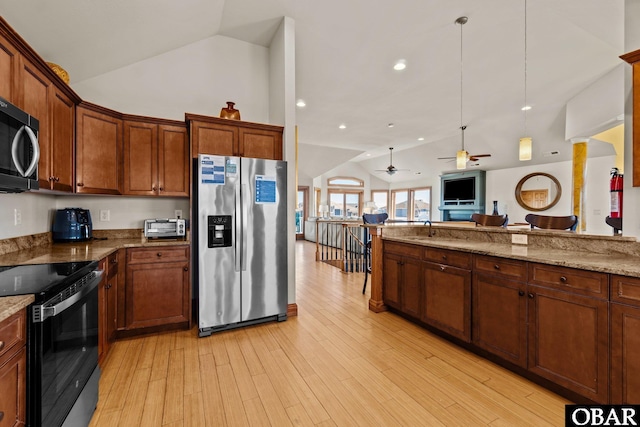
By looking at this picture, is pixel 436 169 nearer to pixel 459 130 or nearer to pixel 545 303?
pixel 459 130

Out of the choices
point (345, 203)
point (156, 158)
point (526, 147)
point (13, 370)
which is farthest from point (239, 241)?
point (345, 203)

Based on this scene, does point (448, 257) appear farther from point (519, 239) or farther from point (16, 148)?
point (16, 148)

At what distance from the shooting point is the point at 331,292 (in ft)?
13.6

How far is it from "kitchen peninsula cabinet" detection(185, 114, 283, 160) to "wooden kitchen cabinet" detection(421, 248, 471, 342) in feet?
6.87

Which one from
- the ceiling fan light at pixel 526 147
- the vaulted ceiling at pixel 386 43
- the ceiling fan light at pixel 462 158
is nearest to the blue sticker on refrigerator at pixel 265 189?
the vaulted ceiling at pixel 386 43

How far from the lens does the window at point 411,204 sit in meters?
12.8

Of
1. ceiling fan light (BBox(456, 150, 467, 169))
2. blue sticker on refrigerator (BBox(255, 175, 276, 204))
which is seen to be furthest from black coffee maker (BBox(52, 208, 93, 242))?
ceiling fan light (BBox(456, 150, 467, 169))

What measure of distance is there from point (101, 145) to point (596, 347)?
13.7ft

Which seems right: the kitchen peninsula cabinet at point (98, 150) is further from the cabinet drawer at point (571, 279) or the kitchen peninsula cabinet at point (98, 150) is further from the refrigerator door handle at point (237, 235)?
the cabinet drawer at point (571, 279)

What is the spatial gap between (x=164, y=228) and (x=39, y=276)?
1.63 m

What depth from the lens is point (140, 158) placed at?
2.99 m

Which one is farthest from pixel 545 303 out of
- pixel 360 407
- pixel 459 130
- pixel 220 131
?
pixel 459 130

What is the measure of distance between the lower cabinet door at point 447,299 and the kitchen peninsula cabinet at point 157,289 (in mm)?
2387

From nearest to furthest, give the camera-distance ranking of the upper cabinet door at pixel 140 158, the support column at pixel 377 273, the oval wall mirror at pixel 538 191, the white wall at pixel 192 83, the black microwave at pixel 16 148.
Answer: the black microwave at pixel 16 148, the upper cabinet door at pixel 140 158, the white wall at pixel 192 83, the support column at pixel 377 273, the oval wall mirror at pixel 538 191
